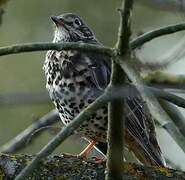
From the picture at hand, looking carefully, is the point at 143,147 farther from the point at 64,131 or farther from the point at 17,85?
the point at 17,85

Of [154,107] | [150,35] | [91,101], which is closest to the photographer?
[154,107]

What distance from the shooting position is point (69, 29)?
638cm

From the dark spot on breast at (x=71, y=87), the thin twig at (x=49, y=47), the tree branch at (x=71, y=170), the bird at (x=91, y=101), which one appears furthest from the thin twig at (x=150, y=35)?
the dark spot on breast at (x=71, y=87)

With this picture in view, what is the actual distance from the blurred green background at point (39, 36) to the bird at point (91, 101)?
2.64 m

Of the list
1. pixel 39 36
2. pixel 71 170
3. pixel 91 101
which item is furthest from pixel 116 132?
pixel 39 36

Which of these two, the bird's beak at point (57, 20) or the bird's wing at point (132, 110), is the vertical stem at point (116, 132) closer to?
the bird's wing at point (132, 110)

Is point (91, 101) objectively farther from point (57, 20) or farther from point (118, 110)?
point (118, 110)

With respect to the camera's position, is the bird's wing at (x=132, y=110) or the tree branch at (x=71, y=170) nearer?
the tree branch at (x=71, y=170)

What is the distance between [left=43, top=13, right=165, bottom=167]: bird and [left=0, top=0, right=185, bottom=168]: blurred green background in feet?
8.67

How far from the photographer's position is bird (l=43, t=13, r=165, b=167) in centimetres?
548

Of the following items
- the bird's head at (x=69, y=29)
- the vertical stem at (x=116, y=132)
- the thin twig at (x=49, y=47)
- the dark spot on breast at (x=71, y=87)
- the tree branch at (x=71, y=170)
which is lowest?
the tree branch at (x=71, y=170)

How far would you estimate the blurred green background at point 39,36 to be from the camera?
8.91 meters

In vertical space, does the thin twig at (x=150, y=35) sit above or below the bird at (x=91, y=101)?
above

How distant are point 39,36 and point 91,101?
15.9 feet
